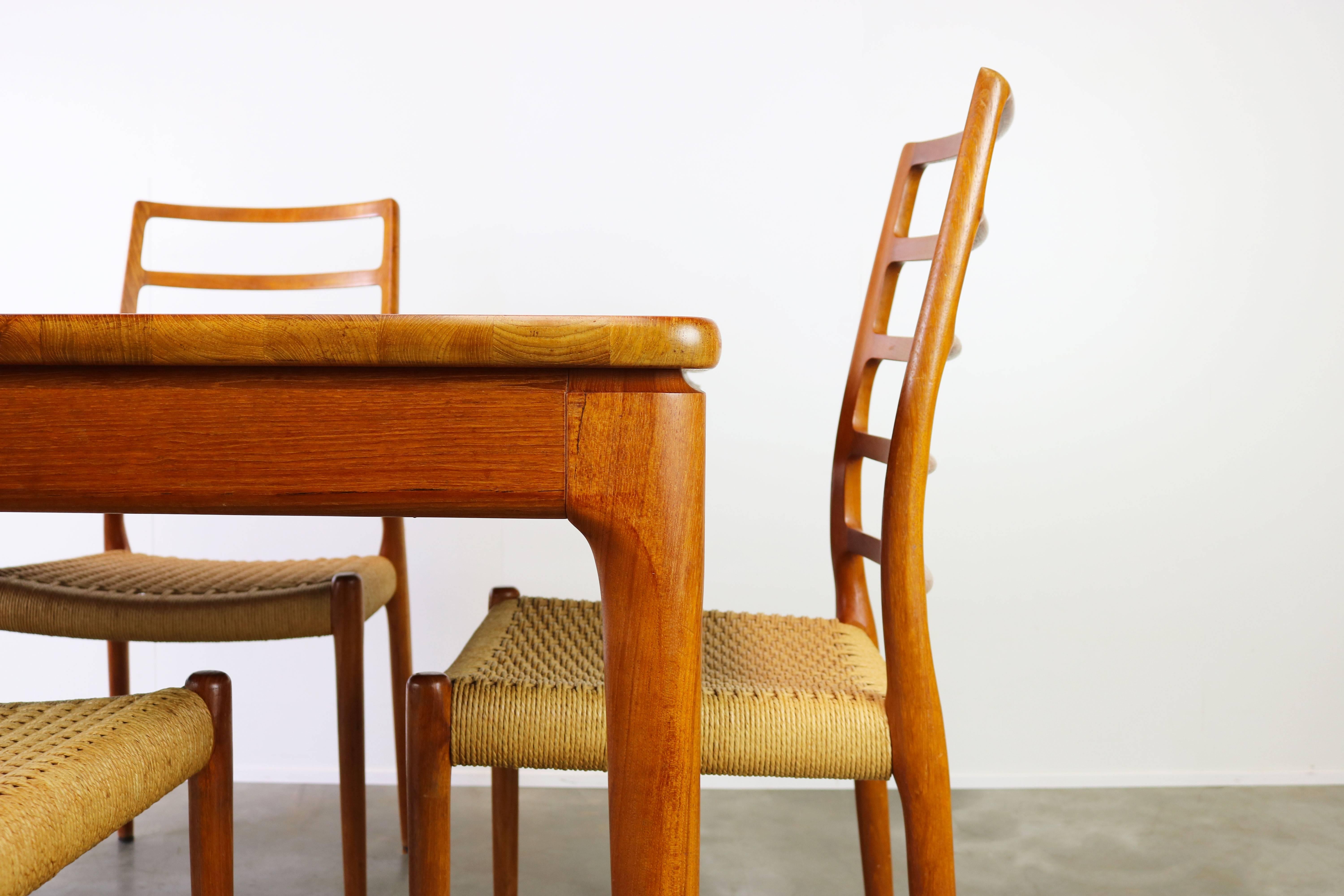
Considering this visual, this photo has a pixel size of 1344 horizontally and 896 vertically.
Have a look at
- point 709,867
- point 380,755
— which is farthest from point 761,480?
point 380,755

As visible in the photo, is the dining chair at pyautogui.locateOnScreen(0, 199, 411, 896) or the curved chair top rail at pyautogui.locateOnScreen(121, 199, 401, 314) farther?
the curved chair top rail at pyautogui.locateOnScreen(121, 199, 401, 314)

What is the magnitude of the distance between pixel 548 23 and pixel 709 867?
5.18 ft

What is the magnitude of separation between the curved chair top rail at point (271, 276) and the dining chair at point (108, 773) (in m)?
0.97

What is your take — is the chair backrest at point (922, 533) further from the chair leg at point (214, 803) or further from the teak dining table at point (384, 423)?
the chair leg at point (214, 803)

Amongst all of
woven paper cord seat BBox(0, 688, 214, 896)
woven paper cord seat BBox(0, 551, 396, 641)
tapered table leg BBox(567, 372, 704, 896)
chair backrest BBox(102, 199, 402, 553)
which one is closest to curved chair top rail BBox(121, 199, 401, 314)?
chair backrest BBox(102, 199, 402, 553)

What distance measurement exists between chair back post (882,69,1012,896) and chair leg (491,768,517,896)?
20.8 inches

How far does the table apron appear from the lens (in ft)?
1.95

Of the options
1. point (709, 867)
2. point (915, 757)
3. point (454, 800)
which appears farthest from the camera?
point (454, 800)

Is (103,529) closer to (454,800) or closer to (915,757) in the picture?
(454,800)

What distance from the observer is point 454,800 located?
1969 mm

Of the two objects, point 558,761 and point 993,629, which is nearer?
point 558,761

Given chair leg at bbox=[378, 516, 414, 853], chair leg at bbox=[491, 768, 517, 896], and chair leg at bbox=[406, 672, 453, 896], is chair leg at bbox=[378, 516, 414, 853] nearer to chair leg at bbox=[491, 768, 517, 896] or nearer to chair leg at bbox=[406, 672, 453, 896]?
chair leg at bbox=[491, 768, 517, 896]

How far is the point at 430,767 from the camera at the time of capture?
86 cm

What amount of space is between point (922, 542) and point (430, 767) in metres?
0.45
